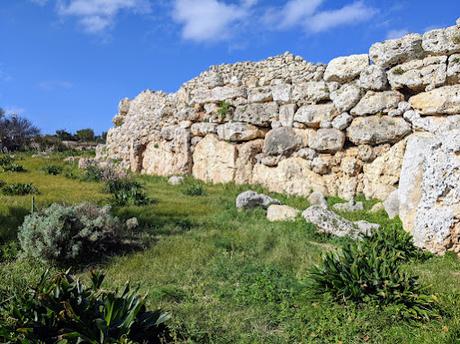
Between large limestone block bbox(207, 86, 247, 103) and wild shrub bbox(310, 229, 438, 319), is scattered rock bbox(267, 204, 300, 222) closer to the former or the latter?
wild shrub bbox(310, 229, 438, 319)

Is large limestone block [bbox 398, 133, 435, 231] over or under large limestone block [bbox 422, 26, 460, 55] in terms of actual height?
under

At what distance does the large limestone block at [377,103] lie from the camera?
1594cm

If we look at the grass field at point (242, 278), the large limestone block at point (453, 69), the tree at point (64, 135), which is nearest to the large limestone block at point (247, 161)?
the grass field at point (242, 278)

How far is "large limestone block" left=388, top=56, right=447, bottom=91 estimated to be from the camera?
49.2 feet

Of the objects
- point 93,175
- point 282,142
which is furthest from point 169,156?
point 282,142

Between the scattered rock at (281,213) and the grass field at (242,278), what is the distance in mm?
327

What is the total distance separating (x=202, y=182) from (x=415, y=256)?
Result: 1219cm

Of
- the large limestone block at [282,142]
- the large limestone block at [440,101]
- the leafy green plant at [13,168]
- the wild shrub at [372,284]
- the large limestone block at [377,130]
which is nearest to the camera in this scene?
the wild shrub at [372,284]

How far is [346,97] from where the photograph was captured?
55.1 ft

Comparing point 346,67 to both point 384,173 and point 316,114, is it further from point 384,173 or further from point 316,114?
point 384,173

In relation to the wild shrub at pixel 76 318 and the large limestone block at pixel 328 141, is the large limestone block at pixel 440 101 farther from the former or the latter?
the wild shrub at pixel 76 318

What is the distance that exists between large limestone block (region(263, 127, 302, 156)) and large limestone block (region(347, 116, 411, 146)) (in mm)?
2308

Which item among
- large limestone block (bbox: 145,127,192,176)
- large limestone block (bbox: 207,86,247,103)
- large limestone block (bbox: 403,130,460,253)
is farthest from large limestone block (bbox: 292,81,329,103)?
large limestone block (bbox: 403,130,460,253)

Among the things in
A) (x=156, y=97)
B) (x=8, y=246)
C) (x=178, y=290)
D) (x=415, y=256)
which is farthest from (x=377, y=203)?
(x=156, y=97)
